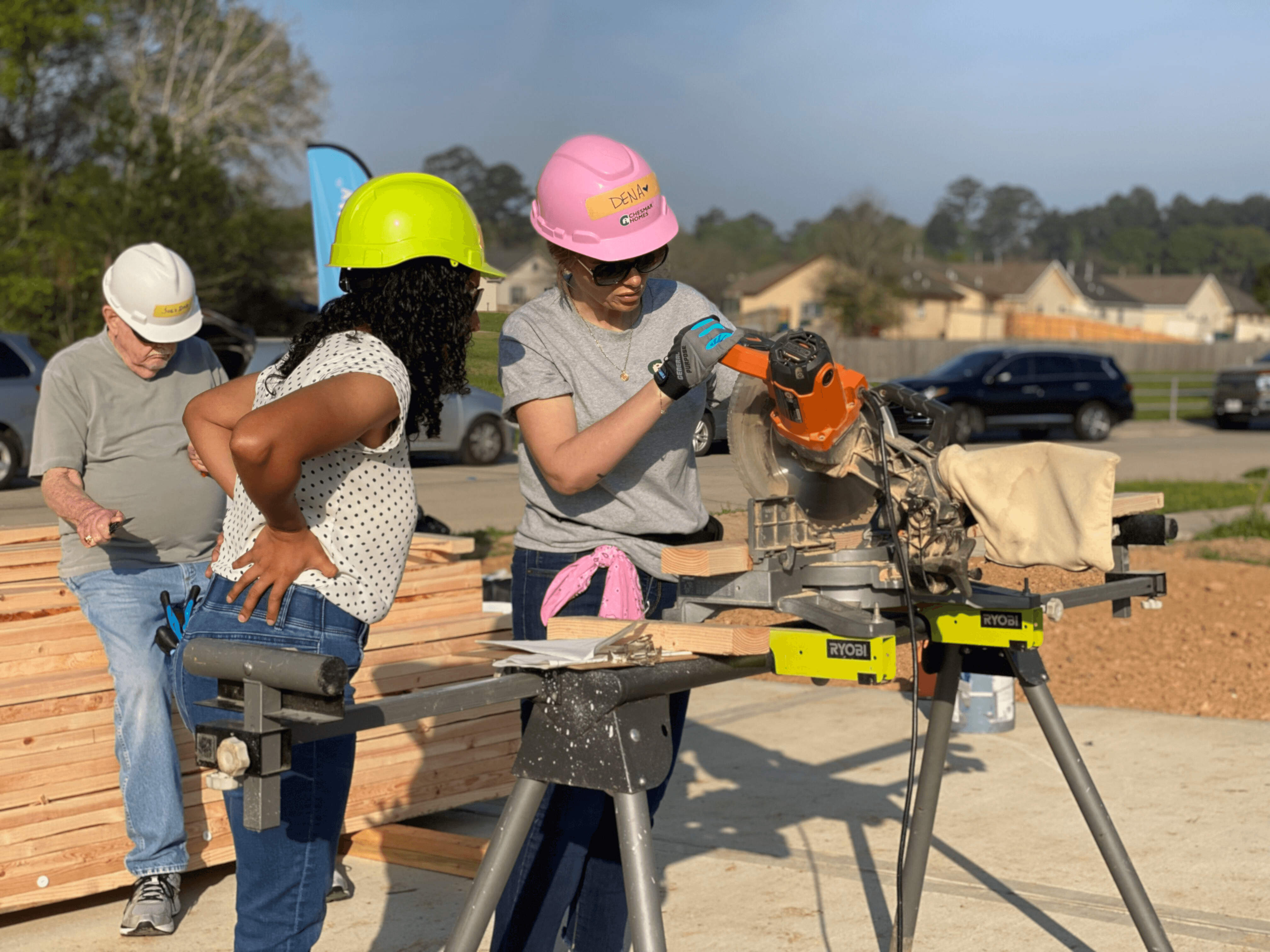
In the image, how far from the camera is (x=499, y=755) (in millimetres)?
4824

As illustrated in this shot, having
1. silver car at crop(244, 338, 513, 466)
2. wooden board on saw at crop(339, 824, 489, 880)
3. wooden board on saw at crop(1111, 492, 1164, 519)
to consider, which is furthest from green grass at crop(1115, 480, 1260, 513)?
wooden board on saw at crop(1111, 492, 1164, 519)

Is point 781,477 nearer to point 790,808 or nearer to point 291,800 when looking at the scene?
point 291,800

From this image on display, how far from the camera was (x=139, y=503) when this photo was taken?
3961 mm

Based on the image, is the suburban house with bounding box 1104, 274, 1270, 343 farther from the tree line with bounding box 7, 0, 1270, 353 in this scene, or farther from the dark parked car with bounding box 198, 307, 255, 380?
the dark parked car with bounding box 198, 307, 255, 380

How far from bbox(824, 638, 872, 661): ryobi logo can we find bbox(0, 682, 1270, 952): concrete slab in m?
1.72

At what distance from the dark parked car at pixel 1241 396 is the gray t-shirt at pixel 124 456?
2555 cm

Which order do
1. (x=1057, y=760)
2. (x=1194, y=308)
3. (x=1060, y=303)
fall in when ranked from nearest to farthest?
(x=1057, y=760)
(x=1060, y=303)
(x=1194, y=308)

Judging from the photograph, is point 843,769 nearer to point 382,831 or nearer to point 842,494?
point 382,831

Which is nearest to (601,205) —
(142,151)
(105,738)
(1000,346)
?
(105,738)

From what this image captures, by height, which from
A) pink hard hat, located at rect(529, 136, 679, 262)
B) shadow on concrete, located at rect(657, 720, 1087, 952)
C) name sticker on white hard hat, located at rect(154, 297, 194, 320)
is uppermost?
pink hard hat, located at rect(529, 136, 679, 262)

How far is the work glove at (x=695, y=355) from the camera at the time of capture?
2.22 metres

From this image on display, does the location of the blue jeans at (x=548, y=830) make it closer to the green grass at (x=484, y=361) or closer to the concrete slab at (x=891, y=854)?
the green grass at (x=484, y=361)

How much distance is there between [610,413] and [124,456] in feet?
6.56

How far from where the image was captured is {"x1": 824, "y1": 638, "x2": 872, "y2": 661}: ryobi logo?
2264 mm
